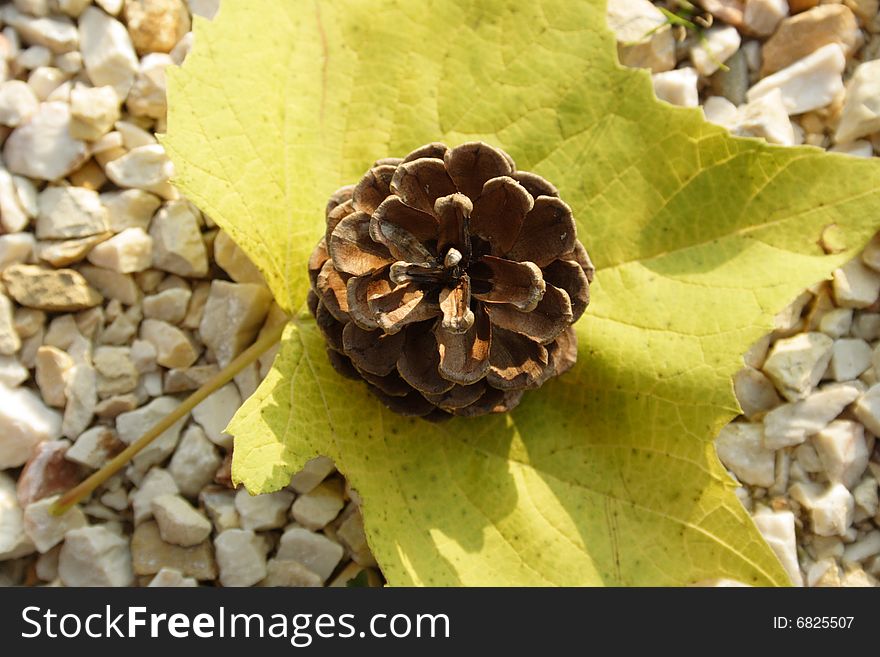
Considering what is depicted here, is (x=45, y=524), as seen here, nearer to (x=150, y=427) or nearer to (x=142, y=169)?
(x=150, y=427)

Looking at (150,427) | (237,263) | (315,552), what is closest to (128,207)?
(237,263)

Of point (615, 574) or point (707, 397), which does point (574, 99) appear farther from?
point (615, 574)

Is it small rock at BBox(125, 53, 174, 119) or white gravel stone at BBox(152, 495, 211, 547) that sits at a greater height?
small rock at BBox(125, 53, 174, 119)

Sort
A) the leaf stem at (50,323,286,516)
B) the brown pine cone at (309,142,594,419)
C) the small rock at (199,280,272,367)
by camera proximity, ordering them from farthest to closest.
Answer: the small rock at (199,280,272,367), the leaf stem at (50,323,286,516), the brown pine cone at (309,142,594,419)

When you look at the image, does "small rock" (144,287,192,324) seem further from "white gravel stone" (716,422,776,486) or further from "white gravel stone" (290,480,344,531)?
"white gravel stone" (716,422,776,486)

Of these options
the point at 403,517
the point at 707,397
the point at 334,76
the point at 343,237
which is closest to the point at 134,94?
the point at 334,76

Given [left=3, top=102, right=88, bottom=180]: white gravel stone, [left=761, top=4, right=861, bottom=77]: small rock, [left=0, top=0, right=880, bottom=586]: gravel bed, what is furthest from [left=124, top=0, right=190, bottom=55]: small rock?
[left=761, top=4, right=861, bottom=77]: small rock
